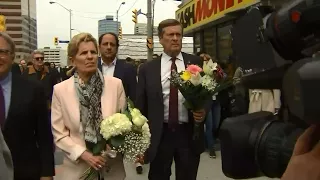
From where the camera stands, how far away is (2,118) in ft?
10.6

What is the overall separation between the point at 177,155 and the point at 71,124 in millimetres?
1129

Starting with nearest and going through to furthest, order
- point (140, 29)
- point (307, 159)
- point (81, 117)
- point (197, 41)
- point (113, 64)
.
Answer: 1. point (307, 159)
2. point (81, 117)
3. point (113, 64)
4. point (197, 41)
5. point (140, 29)

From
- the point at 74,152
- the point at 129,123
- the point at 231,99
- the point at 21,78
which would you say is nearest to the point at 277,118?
the point at 129,123

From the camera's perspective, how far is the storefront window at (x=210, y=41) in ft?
45.9

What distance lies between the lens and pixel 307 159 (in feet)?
3.50

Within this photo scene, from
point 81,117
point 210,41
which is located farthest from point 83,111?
point 210,41

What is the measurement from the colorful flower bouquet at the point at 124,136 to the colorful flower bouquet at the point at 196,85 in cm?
69

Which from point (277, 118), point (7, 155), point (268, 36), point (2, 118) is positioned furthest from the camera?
point (2, 118)

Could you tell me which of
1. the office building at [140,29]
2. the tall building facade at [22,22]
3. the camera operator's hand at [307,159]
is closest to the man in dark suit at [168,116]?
the camera operator's hand at [307,159]

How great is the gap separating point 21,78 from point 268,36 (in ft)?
8.05

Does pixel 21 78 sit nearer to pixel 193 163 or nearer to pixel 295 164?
pixel 193 163

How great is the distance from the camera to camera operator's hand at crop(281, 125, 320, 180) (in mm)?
1036

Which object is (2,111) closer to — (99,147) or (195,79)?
(99,147)

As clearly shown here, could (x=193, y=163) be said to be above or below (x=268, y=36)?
below
